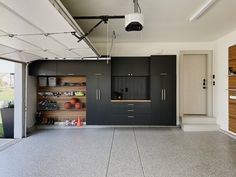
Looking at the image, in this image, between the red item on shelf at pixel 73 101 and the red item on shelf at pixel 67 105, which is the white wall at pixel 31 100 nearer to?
the red item on shelf at pixel 67 105

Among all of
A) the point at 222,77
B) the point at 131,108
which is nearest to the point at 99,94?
the point at 131,108

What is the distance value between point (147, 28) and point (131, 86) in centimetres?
244

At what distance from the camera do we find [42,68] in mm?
6539

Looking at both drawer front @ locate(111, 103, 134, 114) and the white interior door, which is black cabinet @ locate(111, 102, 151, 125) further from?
the white interior door

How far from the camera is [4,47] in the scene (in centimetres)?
416

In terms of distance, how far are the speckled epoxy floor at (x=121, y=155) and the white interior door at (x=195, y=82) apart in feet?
4.61

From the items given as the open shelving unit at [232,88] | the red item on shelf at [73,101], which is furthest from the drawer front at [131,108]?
the open shelving unit at [232,88]

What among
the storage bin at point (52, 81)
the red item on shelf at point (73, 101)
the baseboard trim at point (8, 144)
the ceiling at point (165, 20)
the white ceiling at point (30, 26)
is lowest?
the baseboard trim at point (8, 144)

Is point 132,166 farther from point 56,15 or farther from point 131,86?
point 131,86

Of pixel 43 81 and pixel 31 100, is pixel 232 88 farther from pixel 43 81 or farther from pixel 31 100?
pixel 31 100

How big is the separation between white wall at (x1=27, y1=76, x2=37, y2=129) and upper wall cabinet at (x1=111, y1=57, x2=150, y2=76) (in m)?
2.63

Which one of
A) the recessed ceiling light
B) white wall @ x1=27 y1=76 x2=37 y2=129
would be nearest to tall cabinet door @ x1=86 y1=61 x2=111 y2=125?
white wall @ x1=27 y1=76 x2=37 y2=129

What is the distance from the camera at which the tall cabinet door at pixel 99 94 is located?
21.5 feet

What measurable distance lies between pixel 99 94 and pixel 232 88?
3.81m
